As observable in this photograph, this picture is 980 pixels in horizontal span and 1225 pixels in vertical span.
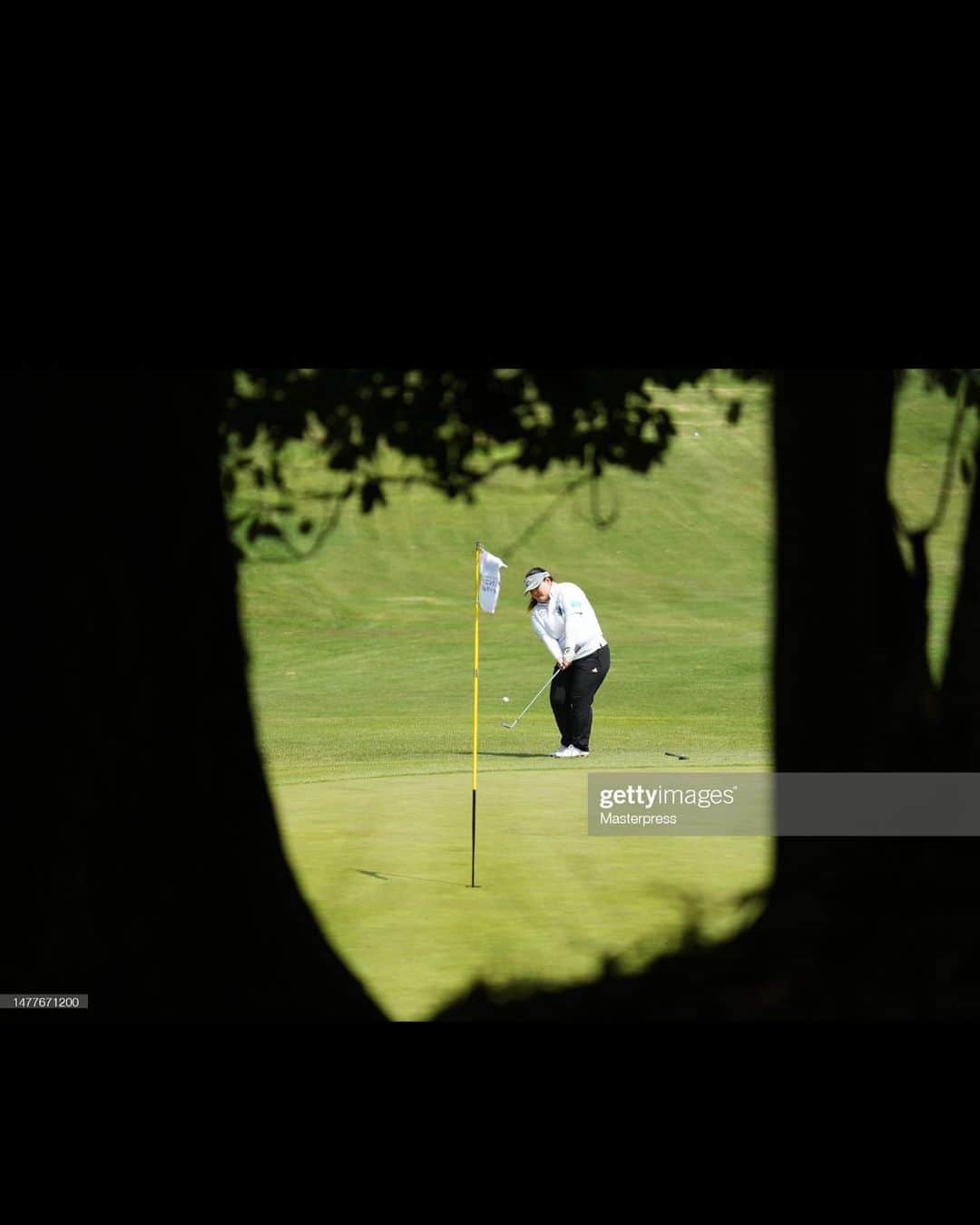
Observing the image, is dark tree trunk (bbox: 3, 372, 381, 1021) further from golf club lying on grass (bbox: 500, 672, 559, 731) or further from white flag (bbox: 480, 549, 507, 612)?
Answer: golf club lying on grass (bbox: 500, 672, 559, 731)

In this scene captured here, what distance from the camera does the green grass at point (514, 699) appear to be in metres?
6.67

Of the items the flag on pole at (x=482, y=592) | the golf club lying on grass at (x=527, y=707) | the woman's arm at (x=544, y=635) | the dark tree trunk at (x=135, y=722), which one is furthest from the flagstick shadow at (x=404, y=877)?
the woman's arm at (x=544, y=635)

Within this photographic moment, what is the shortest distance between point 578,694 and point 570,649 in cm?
27

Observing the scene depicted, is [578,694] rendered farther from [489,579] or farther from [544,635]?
[489,579]

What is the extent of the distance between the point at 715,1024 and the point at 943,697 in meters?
1.80

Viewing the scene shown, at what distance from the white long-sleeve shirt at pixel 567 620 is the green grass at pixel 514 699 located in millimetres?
63

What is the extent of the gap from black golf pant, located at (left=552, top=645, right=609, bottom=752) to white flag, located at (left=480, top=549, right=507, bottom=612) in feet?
1.66

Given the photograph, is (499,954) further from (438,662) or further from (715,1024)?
(438,662)

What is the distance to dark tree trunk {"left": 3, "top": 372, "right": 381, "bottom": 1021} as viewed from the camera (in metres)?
6.44

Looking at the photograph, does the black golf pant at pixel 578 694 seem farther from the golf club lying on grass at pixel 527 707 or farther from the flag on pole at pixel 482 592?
the flag on pole at pixel 482 592

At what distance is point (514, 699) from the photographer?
759cm

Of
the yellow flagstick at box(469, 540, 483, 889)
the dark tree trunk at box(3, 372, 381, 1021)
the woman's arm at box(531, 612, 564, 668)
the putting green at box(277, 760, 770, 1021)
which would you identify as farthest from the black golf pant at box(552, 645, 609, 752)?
the dark tree trunk at box(3, 372, 381, 1021)

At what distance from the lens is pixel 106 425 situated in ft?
21.3

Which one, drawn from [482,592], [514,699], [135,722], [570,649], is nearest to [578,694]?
[570,649]
